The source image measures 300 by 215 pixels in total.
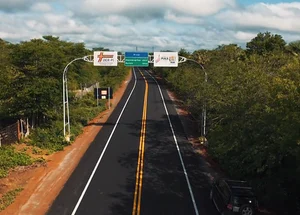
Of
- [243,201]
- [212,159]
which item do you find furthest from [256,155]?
[212,159]

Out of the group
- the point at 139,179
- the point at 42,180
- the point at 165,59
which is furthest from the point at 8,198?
the point at 165,59

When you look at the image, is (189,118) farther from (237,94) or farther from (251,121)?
(251,121)

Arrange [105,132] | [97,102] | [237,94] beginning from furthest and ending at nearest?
1. [97,102]
2. [105,132]
3. [237,94]

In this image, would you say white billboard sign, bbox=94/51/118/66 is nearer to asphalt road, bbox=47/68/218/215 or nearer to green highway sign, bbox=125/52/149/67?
green highway sign, bbox=125/52/149/67

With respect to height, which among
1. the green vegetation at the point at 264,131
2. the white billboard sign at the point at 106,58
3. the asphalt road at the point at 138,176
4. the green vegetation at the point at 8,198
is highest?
the white billboard sign at the point at 106,58

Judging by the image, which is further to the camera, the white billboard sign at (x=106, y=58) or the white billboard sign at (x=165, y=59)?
the white billboard sign at (x=165, y=59)

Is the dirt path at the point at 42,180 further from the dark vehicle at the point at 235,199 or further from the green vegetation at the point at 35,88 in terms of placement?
the dark vehicle at the point at 235,199

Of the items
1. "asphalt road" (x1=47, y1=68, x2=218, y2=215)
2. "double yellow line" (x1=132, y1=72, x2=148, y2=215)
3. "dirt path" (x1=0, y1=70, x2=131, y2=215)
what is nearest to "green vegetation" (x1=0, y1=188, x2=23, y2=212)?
"dirt path" (x1=0, y1=70, x2=131, y2=215)

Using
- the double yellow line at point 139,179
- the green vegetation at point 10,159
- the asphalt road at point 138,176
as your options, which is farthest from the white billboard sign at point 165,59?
the green vegetation at point 10,159
